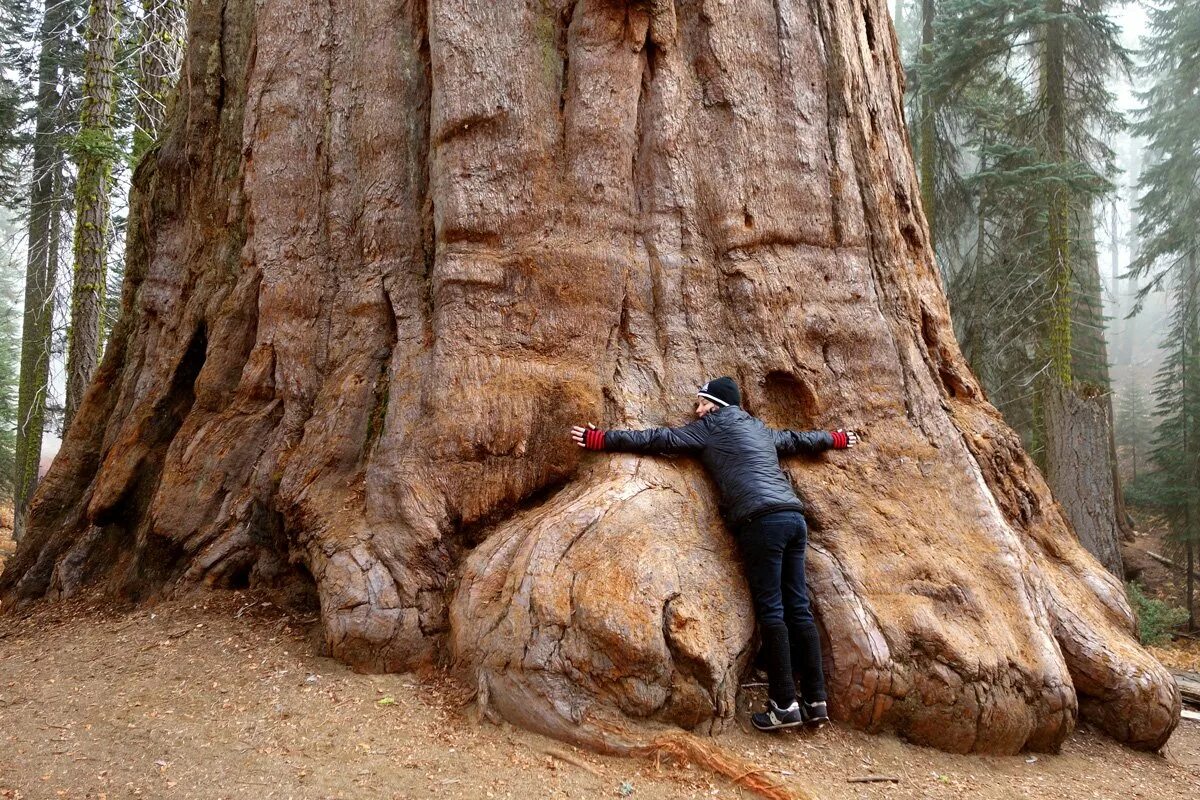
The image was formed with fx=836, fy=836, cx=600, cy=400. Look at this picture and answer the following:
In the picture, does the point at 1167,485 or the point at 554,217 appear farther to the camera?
the point at 1167,485

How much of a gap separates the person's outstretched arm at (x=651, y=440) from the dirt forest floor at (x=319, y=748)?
1705 millimetres

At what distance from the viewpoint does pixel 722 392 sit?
539 cm

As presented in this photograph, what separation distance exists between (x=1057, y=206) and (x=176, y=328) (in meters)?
12.4

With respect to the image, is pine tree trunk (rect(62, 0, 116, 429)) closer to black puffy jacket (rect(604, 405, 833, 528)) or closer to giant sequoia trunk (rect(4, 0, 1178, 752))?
giant sequoia trunk (rect(4, 0, 1178, 752))

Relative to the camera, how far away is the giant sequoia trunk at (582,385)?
484 centimetres

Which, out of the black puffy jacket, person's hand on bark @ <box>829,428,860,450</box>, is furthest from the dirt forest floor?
person's hand on bark @ <box>829,428,860,450</box>

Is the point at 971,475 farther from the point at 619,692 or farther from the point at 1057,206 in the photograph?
the point at 1057,206

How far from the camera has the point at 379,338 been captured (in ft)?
20.1

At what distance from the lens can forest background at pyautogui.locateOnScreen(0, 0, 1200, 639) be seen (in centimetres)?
1104

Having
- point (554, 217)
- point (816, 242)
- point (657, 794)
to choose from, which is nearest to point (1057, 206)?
point (816, 242)

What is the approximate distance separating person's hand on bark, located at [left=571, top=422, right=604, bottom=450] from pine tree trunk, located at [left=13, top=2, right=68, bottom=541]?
10342mm

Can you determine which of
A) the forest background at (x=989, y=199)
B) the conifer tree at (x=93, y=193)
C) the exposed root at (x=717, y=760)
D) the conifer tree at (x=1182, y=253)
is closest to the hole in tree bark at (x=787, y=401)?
the exposed root at (x=717, y=760)

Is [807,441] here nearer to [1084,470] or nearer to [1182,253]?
[1084,470]

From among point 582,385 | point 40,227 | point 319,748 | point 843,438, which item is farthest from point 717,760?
point 40,227
